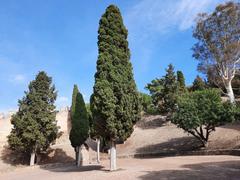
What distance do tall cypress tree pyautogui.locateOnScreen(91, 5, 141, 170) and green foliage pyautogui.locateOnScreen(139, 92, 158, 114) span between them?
81.4 feet

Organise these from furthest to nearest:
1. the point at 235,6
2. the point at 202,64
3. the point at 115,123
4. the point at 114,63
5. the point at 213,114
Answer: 1. the point at 202,64
2. the point at 235,6
3. the point at 213,114
4. the point at 114,63
5. the point at 115,123

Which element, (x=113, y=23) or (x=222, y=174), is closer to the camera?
(x=222, y=174)

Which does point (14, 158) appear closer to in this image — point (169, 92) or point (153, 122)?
point (153, 122)

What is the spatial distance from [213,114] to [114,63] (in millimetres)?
10565

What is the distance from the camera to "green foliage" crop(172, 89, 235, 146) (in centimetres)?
2378

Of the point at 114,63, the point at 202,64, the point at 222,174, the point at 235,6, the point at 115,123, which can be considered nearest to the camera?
the point at 222,174

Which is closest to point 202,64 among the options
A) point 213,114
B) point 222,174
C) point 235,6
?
point 235,6

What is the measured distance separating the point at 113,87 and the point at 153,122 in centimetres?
2398

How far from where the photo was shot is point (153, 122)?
3941 centimetres

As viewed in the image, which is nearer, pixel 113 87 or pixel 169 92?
pixel 113 87

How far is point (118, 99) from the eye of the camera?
53.2 feet

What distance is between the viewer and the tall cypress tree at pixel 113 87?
51.9ft

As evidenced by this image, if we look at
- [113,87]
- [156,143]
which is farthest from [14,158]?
[113,87]

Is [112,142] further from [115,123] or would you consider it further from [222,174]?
[222,174]
